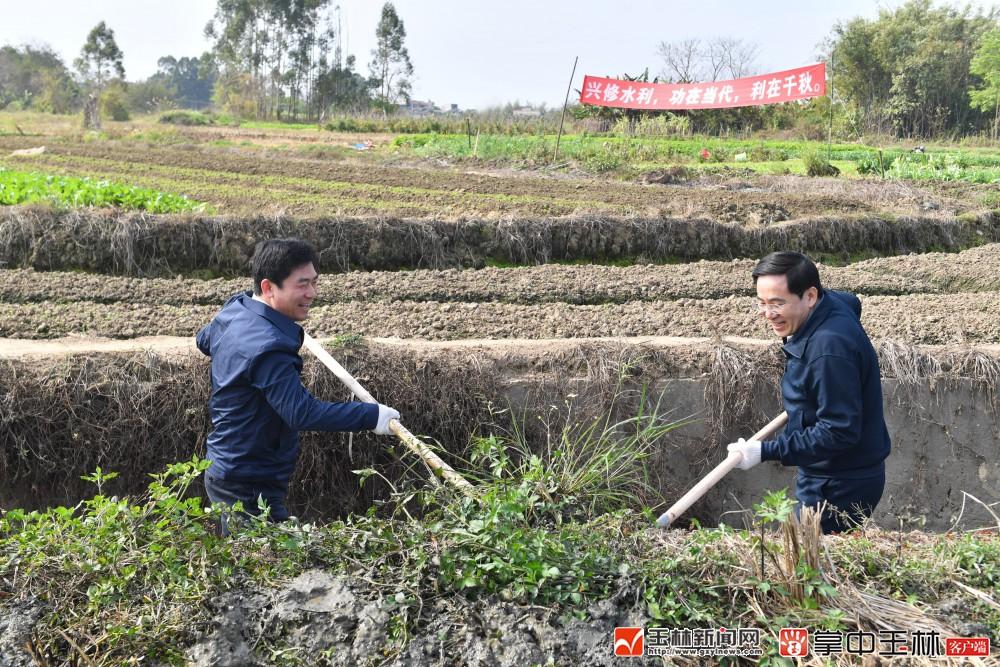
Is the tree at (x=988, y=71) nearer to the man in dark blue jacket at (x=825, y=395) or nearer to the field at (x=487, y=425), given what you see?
the field at (x=487, y=425)

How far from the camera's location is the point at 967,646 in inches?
93.0

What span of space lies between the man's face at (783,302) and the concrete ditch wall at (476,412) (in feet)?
4.21

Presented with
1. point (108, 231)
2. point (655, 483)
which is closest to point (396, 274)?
point (108, 231)

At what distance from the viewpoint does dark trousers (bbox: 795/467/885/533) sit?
3.55 m

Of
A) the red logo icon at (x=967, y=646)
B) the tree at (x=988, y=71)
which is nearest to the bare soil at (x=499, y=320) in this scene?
the red logo icon at (x=967, y=646)

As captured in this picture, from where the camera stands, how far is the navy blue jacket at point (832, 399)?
3320 millimetres

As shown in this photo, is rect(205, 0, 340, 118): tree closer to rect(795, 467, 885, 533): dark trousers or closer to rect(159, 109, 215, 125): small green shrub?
rect(159, 109, 215, 125): small green shrub

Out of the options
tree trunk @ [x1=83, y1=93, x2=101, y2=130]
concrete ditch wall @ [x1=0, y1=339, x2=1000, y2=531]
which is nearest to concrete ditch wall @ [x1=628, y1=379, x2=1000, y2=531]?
concrete ditch wall @ [x1=0, y1=339, x2=1000, y2=531]

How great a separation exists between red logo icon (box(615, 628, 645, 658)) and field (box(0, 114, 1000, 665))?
5 centimetres

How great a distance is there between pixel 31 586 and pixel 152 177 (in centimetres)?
1247

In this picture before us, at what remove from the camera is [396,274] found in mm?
7863

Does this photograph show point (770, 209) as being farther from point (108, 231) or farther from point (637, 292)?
point (108, 231)

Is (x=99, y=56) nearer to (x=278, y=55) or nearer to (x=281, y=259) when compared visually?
(x=278, y=55)

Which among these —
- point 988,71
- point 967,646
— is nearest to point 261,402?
point 967,646
